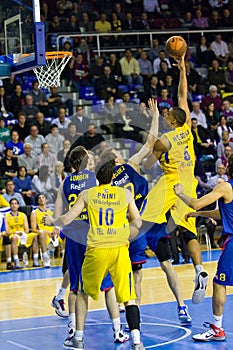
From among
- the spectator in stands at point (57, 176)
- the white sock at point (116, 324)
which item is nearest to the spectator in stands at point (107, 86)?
the spectator in stands at point (57, 176)

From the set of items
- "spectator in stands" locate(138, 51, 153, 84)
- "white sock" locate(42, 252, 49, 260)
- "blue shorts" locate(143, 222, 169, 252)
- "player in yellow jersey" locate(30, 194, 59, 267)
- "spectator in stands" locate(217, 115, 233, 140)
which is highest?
"spectator in stands" locate(138, 51, 153, 84)

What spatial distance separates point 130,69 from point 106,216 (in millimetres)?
13624

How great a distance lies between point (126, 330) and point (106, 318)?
81 cm

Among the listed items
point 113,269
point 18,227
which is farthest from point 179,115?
point 18,227

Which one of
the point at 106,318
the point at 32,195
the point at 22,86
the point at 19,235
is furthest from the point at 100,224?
the point at 22,86

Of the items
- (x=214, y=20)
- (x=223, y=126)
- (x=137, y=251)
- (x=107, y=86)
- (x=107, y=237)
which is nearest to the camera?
(x=107, y=237)

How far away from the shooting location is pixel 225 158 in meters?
17.6

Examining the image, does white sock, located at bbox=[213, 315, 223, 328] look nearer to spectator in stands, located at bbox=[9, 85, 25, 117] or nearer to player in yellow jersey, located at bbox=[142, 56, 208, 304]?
player in yellow jersey, located at bbox=[142, 56, 208, 304]

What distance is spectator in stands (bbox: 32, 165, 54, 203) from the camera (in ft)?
51.5

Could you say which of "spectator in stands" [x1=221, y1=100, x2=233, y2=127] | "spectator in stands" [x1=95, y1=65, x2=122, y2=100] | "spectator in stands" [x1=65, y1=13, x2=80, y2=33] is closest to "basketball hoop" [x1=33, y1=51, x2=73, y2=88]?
"spectator in stands" [x1=95, y1=65, x2=122, y2=100]

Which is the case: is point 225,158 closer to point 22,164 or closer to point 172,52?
point 22,164

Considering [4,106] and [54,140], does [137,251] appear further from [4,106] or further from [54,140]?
[4,106]

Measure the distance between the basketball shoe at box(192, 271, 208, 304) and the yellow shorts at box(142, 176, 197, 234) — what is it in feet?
2.03

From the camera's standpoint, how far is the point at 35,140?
54.5 feet
